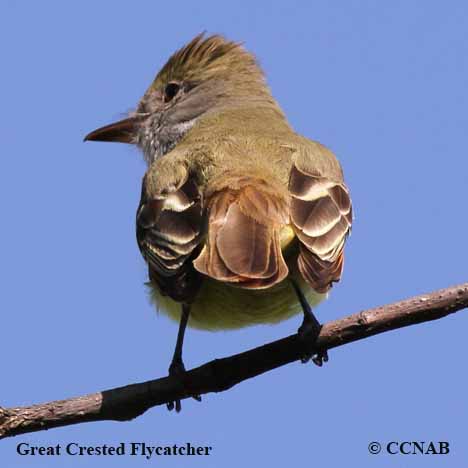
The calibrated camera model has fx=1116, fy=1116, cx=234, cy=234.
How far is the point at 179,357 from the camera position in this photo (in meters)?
A: 6.59

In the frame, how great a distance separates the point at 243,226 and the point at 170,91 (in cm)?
392

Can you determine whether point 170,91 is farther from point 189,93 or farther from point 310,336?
point 310,336

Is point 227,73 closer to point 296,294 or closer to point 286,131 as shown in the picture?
point 286,131

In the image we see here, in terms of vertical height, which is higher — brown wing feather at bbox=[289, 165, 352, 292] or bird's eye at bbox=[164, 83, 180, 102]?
bird's eye at bbox=[164, 83, 180, 102]

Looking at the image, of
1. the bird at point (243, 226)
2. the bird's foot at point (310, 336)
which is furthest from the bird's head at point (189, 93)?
the bird's foot at point (310, 336)

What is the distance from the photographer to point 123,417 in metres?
5.96

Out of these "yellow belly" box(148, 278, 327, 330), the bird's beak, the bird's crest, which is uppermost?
the bird's crest

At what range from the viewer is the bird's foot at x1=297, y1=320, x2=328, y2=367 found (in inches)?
240

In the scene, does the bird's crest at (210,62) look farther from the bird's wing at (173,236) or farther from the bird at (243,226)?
the bird's wing at (173,236)

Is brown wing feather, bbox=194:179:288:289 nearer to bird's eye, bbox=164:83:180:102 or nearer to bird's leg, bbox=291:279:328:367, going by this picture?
bird's leg, bbox=291:279:328:367

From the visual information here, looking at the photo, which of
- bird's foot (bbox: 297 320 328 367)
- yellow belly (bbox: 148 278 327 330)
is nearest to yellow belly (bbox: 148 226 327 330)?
yellow belly (bbox: 148 278 327 330)

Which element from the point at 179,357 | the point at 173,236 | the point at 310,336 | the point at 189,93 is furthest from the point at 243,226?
the point at 189,93

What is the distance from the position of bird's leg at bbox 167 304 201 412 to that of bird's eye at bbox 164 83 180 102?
126 inches

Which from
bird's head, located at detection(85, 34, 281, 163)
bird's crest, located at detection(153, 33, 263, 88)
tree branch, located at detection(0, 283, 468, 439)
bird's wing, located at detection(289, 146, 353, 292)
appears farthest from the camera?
bird's crest, located at detection(153, 33, 263, 88)
